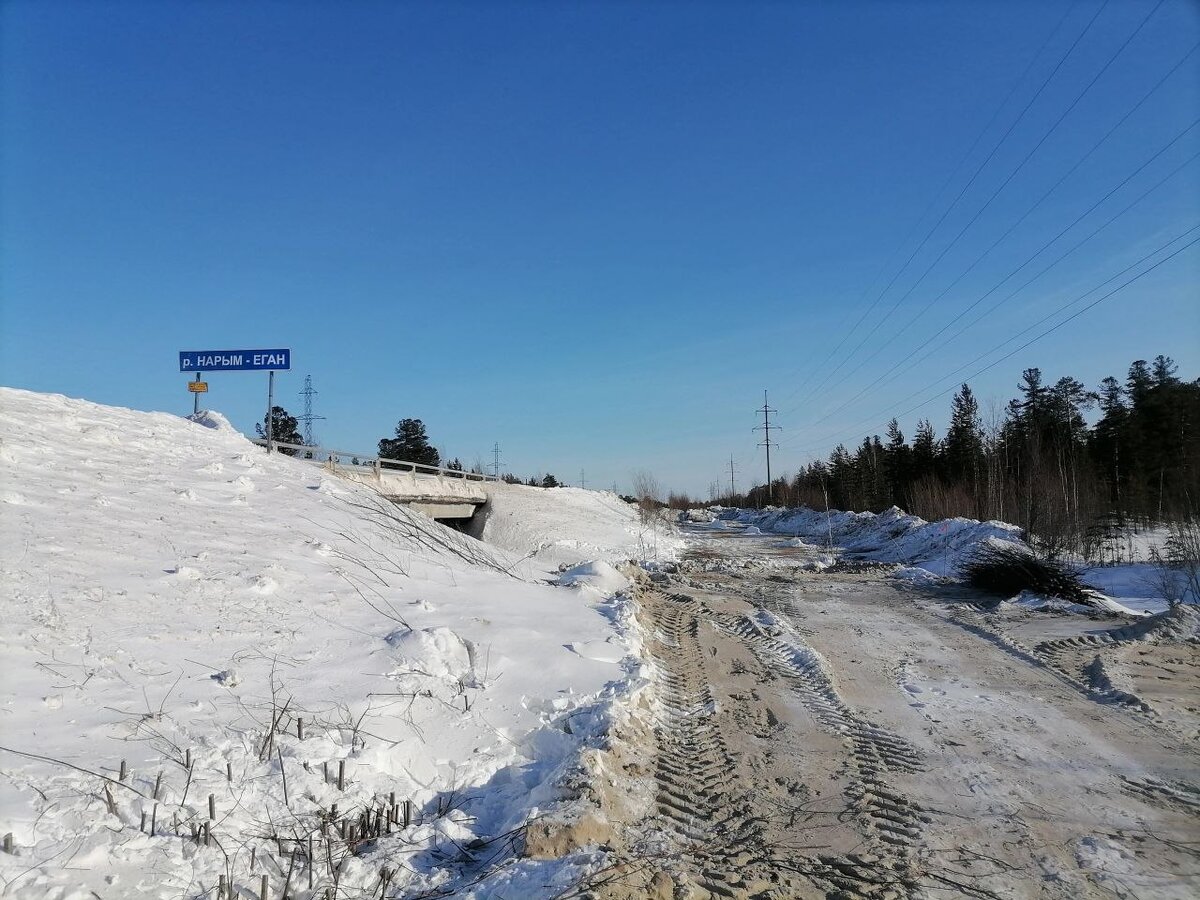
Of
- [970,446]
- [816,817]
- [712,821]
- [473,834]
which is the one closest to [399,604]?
[473,834]

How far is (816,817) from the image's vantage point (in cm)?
477

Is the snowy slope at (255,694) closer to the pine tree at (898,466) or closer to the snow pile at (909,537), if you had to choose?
the snow pile at (909,537)

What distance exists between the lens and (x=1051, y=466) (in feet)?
98.7

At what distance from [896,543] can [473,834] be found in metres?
26.5

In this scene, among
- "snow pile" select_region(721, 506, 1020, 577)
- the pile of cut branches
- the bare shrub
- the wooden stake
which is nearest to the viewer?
the wooden stake

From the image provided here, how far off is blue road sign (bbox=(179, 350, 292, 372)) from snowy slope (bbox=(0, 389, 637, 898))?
619 cm

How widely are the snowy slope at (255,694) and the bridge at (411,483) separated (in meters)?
10.6

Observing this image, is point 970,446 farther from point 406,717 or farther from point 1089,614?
point 406,717

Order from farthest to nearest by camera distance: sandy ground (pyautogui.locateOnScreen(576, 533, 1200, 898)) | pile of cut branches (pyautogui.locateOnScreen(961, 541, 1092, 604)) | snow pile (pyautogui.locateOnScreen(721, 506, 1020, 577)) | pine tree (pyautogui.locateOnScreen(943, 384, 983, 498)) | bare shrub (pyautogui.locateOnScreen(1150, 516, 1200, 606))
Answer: pine tree (pyautogui.locateOnScreen(943, 384, 983, 498))
snow pile (pyautogui.locateOnScreen(721, 506, 1020, 577))
pile of cut branches (pyautogui.locateOnScreen(961, 541, 1092, 604))
bare shrub (pyautogui.locateOnScreen(1150, 516, 1200, 606))
sandy ground (pyautogui.locateOnScreen(576, 533, 1200, 898))

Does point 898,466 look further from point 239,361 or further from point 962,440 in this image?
point 239,361

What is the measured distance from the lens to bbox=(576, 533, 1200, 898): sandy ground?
4031 millimetres

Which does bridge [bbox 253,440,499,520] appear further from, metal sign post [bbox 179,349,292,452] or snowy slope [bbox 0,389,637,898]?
snowy slope [bbox 0,389,637,898]

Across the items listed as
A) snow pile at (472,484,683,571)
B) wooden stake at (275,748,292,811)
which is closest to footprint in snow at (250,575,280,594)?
wooden stake at (275,748,292,811)

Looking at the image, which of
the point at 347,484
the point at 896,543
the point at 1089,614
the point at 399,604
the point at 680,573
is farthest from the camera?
the point at 896,543
